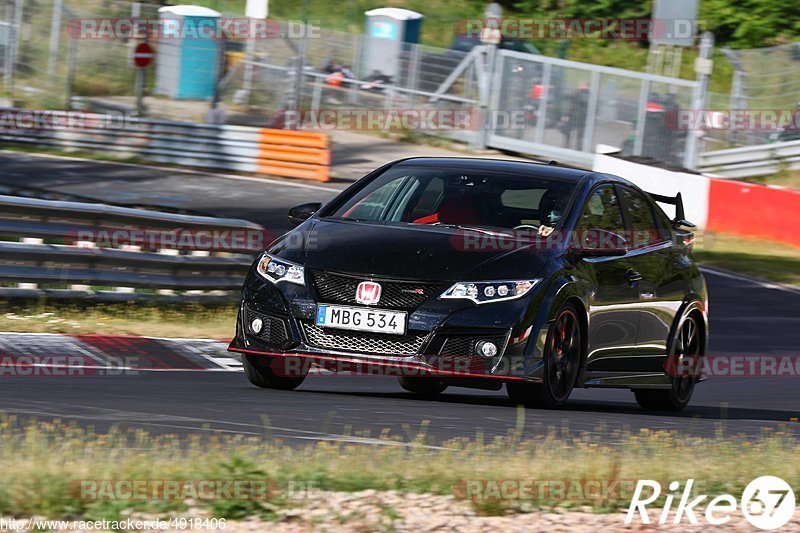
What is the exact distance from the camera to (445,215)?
895 cm

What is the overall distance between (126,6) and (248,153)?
21.2 feet

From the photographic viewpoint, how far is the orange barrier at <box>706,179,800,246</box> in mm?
23438

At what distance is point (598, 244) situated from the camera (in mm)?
8914

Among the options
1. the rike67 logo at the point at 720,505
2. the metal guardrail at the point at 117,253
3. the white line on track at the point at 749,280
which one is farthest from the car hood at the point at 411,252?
the white line on track at the point at 749,280

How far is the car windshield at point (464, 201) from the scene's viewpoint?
29.1 feet

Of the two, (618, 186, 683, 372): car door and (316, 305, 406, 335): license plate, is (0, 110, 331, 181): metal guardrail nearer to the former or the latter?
(618, 186, 683, 372): car door

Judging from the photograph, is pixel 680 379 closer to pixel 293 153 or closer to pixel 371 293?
pixel 371 293

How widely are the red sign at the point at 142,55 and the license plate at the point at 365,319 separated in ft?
74.2

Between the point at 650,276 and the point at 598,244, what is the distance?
0.72 m

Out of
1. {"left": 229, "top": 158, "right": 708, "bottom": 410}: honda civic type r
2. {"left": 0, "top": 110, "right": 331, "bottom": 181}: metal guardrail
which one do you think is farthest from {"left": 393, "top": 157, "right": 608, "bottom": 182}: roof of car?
{"left": 0, "top": 110, "right": 331, "bottom": 181}: metal guardrail

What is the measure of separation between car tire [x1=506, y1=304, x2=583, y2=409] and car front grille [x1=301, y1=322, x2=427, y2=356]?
2.43ft

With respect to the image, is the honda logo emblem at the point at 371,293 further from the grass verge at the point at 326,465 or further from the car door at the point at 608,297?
the car door at the point at 608,297

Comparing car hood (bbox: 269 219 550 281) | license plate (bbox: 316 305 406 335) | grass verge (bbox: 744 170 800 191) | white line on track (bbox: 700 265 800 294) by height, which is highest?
car hood (bbox: 269 219 550 281)

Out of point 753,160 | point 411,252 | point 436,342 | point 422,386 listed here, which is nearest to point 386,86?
point 753,160
